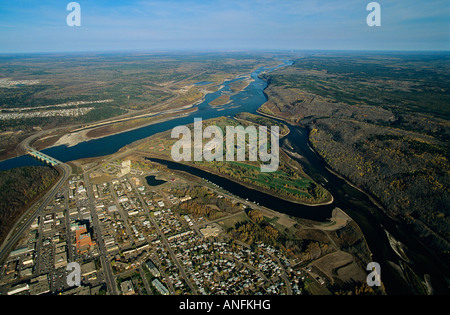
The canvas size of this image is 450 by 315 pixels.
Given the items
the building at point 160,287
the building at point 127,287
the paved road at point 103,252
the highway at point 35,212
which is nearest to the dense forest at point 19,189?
the highway at point 35,212

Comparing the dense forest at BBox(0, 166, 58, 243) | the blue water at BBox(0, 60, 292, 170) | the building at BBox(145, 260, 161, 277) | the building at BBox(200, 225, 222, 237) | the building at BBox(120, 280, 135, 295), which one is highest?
the blue water at BBox(0, 60, 292, 170)

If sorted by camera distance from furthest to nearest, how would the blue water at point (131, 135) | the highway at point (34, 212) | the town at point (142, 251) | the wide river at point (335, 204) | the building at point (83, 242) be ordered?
the blue water at point (131, 135) → the highway at point (34, 212) → the building at point (83, 242) → the wide river at point (335, 204) → the town at point (142, 251)

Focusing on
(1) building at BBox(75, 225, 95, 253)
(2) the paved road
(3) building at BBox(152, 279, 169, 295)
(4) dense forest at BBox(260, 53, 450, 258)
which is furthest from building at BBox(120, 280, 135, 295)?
(4) dense forest at BBox(260, 53, 450, 258)

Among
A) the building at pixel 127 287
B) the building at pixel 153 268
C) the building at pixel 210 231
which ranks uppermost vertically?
the building at pixel 210 231

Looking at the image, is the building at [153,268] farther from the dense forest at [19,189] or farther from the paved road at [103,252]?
the dense forest at [19,189]

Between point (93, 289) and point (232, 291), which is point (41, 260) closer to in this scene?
point (93, 289)

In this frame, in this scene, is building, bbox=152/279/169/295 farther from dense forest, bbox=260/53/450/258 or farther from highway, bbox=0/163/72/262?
dense forest, bbox=260/53/450/258
